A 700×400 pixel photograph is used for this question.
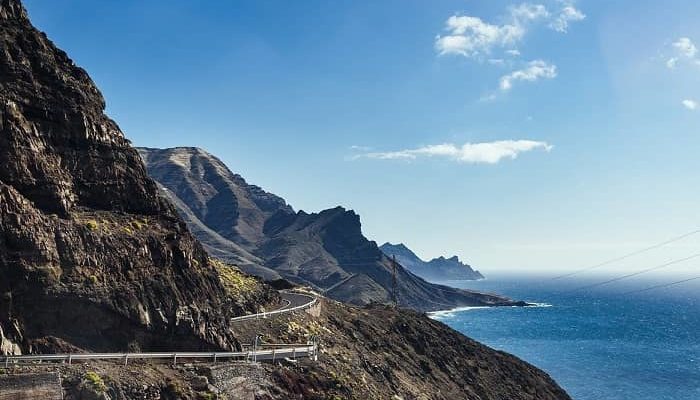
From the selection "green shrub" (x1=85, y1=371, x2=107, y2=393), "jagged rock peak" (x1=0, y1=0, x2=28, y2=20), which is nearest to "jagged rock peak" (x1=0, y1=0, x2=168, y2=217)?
"jagged rock peak" (x1=0, y1=0, x2=28, y2=20)

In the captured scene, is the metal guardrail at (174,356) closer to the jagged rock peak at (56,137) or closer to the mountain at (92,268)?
the mountain at (92,268)

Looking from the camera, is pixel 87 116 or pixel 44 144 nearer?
pixel 44 144

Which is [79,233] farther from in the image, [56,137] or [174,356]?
[174,356]

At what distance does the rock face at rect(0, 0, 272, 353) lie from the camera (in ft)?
95.2

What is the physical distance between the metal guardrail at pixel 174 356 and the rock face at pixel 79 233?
145 centimetres

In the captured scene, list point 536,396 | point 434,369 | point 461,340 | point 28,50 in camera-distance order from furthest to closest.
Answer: point 461,340 → point 536,396 → point 434,369 → point 28,50

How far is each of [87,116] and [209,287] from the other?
14.7 m

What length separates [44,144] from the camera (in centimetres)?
3403

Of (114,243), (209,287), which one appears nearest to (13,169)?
(114,243)

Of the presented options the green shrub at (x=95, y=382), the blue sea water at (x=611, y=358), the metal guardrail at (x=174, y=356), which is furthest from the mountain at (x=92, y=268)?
the blue sea water at (x=611, y=358)

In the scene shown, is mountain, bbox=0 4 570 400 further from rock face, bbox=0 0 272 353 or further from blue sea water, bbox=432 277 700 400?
blue sea water, bbox=432 277 700 400

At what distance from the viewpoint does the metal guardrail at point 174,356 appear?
25.7 m

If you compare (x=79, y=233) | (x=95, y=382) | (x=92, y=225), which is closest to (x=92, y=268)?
(x=79, y=233)

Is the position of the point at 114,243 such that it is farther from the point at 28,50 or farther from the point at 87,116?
the point at 28,50
